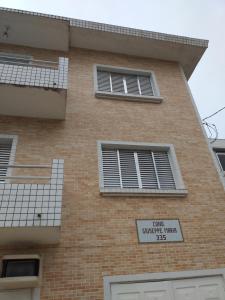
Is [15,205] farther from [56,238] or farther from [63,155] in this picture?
[63,155]

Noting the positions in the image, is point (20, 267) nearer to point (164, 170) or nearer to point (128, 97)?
point (164, 170)

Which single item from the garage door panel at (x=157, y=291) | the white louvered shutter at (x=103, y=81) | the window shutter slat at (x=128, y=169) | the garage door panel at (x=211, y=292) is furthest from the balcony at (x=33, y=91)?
the garage door panel at (x=211, y=292)

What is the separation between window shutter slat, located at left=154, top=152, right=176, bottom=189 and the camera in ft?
22.7

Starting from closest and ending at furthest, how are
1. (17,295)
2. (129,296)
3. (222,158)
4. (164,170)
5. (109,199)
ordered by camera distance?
1. (17,295)
2. (129,296)
3. (109,199)
4. (164,170)
5. (222,158)

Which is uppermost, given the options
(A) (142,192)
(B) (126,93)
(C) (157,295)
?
(B) (126,93)

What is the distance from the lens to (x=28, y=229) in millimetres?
4609

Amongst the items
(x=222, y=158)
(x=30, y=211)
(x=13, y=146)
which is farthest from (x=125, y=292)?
(x=222, y=158)

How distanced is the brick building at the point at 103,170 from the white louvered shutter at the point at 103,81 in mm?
38

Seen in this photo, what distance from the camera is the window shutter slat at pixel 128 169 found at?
6707 millimetres

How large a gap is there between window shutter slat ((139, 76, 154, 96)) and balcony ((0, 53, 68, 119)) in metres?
2.93

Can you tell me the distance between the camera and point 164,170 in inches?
282

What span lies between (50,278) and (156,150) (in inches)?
169

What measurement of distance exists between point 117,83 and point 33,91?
321 centimetres

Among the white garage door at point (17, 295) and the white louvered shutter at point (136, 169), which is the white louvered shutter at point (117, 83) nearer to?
the white louvered shutter at point (136, 169)
